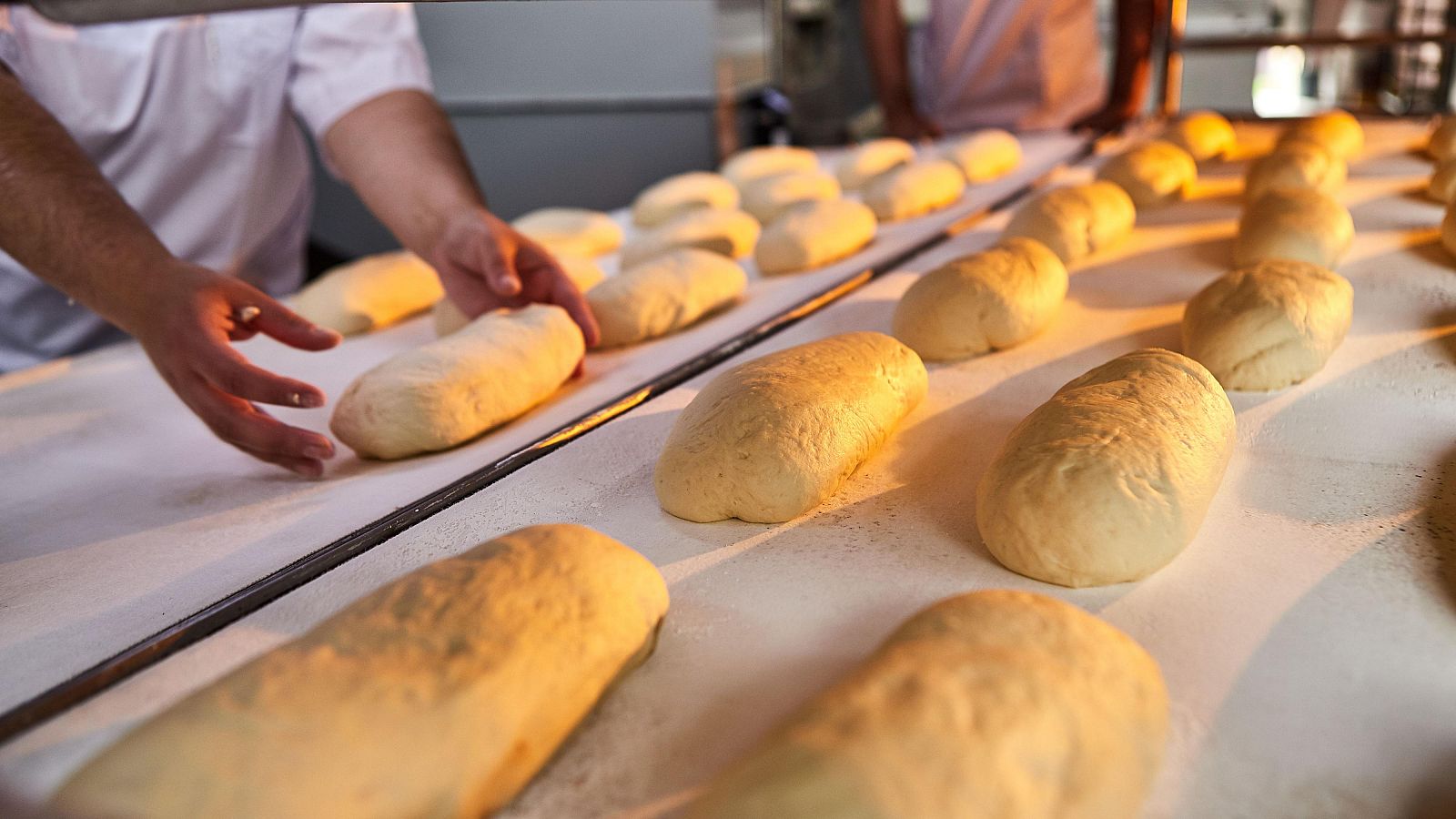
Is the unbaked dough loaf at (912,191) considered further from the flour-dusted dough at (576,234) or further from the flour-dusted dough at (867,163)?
the flour-dusted dough at (576,234)

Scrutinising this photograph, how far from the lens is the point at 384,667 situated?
0.63m

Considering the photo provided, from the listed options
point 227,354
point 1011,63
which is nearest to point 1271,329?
point 227,354

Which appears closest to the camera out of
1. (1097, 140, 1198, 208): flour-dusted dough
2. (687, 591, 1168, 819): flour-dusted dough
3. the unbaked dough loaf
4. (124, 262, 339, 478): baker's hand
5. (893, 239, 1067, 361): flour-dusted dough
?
(687, 591, 1168, 819): flour-dusted dough

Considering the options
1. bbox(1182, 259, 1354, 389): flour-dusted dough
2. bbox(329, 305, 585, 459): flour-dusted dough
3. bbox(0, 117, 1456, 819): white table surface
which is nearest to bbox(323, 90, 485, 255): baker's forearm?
bbox(329, 305, 585, 459): flour-dusted dough

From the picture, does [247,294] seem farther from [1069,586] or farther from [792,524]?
[1069,586]

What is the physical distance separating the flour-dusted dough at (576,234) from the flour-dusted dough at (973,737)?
1.56m

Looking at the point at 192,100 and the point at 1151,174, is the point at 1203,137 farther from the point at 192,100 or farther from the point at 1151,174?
the point at 192,100

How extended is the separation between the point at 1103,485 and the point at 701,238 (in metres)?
1.24

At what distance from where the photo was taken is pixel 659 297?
1.54 meters

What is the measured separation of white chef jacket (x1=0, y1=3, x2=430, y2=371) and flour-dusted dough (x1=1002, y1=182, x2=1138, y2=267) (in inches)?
48.8

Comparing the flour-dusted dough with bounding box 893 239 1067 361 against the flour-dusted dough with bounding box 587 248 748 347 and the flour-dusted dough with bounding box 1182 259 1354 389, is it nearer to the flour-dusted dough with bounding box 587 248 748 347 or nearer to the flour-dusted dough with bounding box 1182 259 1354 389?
the flour-dusted dough with bounding box 1182 259 1354 389

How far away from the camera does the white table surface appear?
24.7 inches

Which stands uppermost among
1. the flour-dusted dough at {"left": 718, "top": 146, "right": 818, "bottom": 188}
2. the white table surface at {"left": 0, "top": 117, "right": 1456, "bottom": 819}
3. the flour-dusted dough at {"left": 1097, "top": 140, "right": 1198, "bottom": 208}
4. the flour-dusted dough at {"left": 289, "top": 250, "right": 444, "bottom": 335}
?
the flour-dusted dough at {"left": 1097, "top": 140, "right": 1198, "bottom": 208}

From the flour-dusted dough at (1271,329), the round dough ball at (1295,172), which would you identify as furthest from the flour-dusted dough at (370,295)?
the round dough ball at (1295,172)
